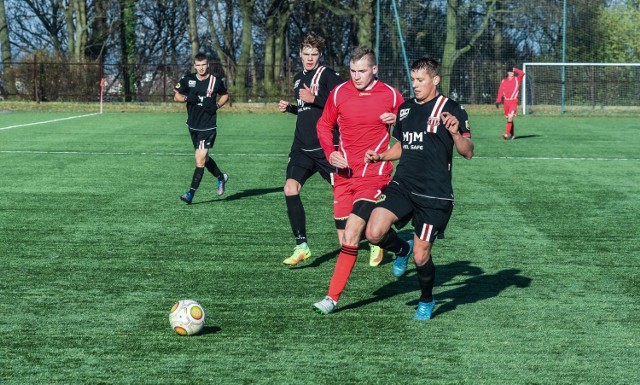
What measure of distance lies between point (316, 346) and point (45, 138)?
1804 cm

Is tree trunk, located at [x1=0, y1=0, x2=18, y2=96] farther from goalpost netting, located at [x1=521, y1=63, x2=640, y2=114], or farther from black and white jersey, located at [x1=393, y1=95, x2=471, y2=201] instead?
black and white jersey, located at [x1=393, y1=95, x2=471, y2=201]

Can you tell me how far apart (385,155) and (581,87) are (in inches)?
1257

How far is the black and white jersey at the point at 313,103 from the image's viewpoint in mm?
9445

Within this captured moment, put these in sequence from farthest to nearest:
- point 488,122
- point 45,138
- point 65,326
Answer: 1. point 488,122
2. point 45,138
3. point 65,326

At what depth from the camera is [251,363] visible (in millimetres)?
5965

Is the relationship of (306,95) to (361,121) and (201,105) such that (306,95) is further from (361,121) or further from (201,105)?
(201,105)

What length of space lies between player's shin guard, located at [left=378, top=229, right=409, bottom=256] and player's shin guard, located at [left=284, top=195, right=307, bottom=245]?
1169 mm

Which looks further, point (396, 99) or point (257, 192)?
point (257, 192)

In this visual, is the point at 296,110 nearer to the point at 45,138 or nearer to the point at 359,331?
the point at 359,331

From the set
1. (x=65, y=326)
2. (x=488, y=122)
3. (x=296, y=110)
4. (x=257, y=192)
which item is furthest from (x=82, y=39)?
(x=65, y=326)

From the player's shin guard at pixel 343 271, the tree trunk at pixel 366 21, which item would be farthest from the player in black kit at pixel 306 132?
the tree trunk at pixel 366 21

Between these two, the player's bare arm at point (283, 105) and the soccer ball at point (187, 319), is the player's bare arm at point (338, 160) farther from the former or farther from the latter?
the player's bare arm at point (283, 105)

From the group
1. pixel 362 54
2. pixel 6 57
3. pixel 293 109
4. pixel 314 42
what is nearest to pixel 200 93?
pixel 293 109

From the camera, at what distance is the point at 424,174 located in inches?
275
